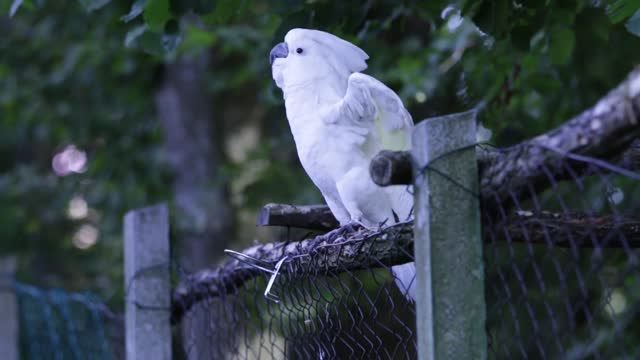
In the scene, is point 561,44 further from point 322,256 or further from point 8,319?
point 8,319

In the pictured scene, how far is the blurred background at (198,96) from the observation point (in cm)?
329

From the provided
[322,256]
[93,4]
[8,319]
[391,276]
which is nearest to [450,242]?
[322,256]

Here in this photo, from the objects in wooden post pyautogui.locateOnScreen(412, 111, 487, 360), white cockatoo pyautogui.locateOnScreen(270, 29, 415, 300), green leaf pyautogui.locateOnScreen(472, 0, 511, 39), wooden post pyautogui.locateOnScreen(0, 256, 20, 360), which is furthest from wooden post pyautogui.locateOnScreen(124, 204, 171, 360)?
wooden post pyautogui.locateOnScreen(412, 111, 487, 360)

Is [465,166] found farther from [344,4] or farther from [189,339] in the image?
[189,339]

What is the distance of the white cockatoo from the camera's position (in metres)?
2.33

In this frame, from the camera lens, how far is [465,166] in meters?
1.47

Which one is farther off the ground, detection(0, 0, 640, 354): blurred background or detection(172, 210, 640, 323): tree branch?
detection(0, 0, 640, 354): blurred background

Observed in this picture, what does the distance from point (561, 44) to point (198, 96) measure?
389 cm

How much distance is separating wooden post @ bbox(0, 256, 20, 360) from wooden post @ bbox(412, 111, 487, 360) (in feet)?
10.6

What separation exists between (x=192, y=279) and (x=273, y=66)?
33.6 inches

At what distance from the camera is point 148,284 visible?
312cm

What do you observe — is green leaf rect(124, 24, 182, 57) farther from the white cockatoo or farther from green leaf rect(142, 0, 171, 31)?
the white cockatoo

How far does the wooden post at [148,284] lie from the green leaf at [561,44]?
1.46m

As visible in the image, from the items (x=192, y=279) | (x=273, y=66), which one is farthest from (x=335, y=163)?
(x=192, y=279)
